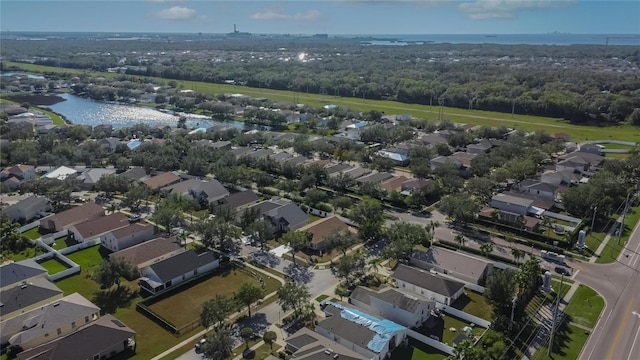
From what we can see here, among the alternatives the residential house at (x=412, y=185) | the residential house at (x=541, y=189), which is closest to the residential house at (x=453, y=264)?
the residential house at (x=412, y=185)

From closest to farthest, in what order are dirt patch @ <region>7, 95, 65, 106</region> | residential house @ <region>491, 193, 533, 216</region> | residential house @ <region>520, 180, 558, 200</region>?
residential house @ <region>491, 193, 533, 216</region> → residential house @ <region>520, 180, 558, 200</region> → dirt patch @ <region>7, 95, 65, 106</region>

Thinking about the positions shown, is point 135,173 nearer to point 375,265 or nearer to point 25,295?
point 25,295

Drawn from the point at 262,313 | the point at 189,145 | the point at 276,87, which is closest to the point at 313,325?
the point at 262,313

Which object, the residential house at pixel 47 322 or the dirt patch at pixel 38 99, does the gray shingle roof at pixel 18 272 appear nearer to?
the residential house at pixel 47 322

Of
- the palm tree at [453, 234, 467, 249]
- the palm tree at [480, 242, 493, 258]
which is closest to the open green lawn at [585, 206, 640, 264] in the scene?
the palm tree at [480, 242, 493, 258]

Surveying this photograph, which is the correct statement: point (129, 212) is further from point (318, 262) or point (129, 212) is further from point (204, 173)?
point (318, 262)

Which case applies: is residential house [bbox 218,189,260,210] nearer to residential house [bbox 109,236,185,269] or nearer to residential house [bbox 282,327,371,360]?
residential house [bbox 109,236,185,269]

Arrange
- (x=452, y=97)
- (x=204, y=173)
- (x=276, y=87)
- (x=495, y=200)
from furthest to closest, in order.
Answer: (x=276, y=87), (x=452, y=97), (x=204, y=173), (x=495, y=200)
